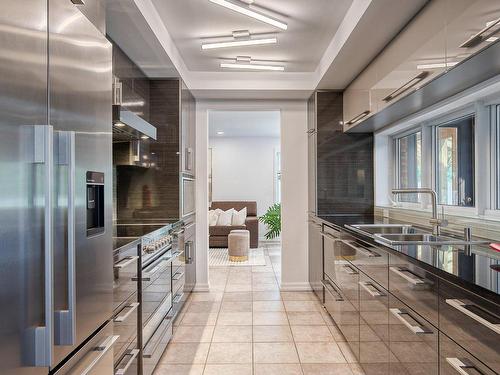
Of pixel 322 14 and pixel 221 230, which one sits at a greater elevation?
pixel 322 14

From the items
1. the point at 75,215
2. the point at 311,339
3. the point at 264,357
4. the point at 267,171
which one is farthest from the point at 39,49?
the point at 267,171

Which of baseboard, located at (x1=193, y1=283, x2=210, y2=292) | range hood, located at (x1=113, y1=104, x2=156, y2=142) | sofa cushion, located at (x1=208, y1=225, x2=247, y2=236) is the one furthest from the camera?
sofa cushion, located at (x1=208, y1=225, x2=247, y2=236)

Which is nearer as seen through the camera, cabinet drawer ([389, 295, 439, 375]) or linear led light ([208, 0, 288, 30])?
cabinet drawer ([389, 295, 439, 375])

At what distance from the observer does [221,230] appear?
7.21m

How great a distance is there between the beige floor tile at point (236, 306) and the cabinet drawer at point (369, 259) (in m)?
1.43

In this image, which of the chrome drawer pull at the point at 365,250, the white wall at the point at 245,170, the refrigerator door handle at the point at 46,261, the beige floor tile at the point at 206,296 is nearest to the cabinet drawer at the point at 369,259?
the chrome drawer pull at the point at 365,250

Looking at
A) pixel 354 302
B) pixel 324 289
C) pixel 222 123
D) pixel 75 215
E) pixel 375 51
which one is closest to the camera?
pixel 75 215

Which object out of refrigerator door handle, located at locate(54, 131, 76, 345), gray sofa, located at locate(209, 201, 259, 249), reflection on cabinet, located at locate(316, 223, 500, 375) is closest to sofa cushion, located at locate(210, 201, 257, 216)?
gray sofa, located at locate(209, 201, 259, 249)

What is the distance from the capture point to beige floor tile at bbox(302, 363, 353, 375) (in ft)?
7.73

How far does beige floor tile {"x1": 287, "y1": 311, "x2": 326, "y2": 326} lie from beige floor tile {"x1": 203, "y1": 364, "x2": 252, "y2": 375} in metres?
0.90

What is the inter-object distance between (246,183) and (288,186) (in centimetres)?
Answer: 435

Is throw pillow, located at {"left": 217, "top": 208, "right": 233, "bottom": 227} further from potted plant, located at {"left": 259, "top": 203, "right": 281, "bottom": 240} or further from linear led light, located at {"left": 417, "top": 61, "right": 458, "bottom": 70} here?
linear led light, located at {"left": 417, "top": 61, "right": 458, "bottom": 70}

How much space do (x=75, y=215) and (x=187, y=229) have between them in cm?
260

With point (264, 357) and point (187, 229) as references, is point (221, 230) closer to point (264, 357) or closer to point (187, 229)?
point (187, 229)
